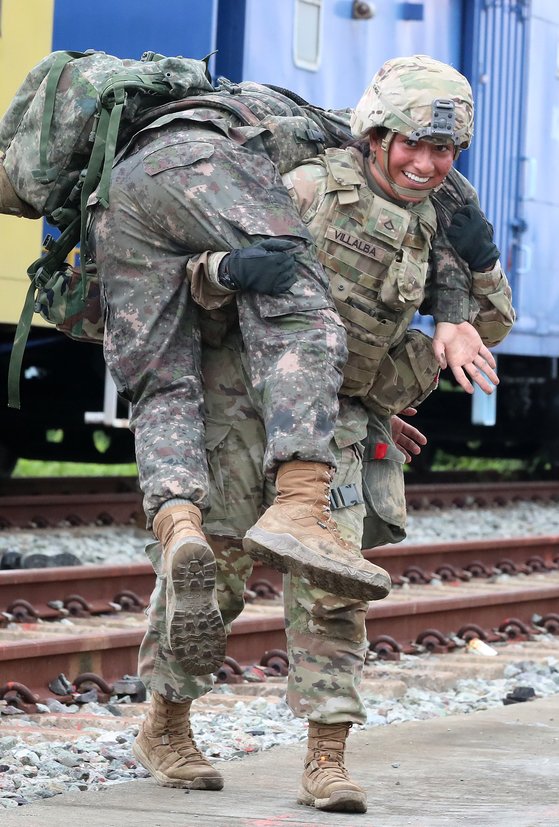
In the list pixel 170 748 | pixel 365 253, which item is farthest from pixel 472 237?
pixel 170 748

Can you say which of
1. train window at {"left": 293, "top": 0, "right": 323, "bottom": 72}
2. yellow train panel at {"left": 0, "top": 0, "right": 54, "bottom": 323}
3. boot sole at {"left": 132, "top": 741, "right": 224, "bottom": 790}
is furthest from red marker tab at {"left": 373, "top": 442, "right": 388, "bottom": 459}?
train window at {"left": 293, "top": 0, "right": 323, "bottom": 72}

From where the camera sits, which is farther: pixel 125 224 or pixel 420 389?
pixel 420 389

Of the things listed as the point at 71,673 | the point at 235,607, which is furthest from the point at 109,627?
the point at 235,607

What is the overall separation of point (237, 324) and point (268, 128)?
20.9 inches

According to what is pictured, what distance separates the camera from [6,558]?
833cm

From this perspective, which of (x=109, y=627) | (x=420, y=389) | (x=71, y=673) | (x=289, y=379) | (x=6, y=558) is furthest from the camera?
(x=6, y=558)

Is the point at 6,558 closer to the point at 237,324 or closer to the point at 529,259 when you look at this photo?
the point at 237,324

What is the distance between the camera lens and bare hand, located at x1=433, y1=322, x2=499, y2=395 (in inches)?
176

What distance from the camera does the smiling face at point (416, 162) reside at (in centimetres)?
429

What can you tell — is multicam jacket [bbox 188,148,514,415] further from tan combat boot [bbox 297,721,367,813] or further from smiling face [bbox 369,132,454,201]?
tan combat boot [bbox 297,721,367,813]

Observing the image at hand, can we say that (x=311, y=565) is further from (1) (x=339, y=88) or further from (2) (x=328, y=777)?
(1) (x=339, y=88)

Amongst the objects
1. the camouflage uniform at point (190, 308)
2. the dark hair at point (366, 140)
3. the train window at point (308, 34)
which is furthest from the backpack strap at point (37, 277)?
the train window at point (308, 34)

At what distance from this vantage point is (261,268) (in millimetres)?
4066

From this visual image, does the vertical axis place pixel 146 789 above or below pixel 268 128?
below
